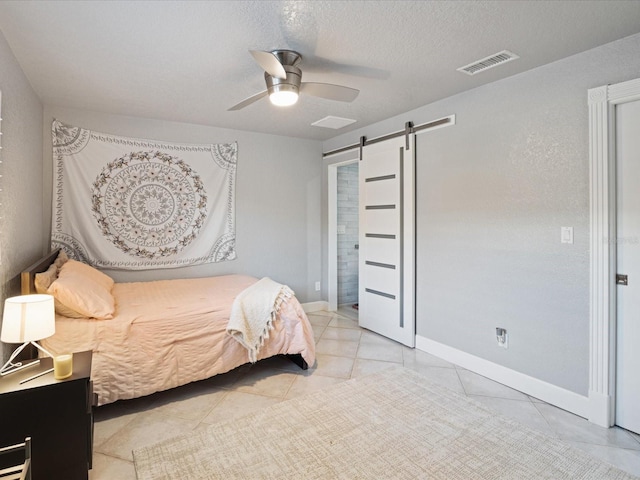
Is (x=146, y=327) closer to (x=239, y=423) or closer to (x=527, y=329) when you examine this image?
(x=239, y=423)

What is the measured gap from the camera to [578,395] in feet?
7.68

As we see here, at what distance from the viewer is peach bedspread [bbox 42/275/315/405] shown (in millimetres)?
2236

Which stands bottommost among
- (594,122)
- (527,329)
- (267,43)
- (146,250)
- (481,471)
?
(481,471)

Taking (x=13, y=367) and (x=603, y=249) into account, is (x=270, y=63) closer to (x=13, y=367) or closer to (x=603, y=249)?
(x=13, y=367)

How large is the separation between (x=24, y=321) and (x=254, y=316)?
144cm

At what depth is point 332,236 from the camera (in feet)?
16.1

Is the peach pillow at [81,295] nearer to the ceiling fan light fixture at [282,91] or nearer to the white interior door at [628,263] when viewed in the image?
the ceiling fan light fixture at [282,91]

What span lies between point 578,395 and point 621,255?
96 centimetres

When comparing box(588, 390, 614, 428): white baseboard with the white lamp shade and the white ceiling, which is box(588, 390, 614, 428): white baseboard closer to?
the white ceiling

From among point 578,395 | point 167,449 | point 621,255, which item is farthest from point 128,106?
point 578,395

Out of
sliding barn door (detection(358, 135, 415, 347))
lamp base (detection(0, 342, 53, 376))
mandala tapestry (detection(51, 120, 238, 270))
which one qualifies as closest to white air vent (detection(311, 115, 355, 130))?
sliding barn door (detection(358, 135, 415, 347))

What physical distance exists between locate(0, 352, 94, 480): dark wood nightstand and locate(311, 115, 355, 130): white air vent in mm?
3131

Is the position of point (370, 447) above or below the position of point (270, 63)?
below

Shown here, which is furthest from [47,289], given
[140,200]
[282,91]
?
[282,91]
